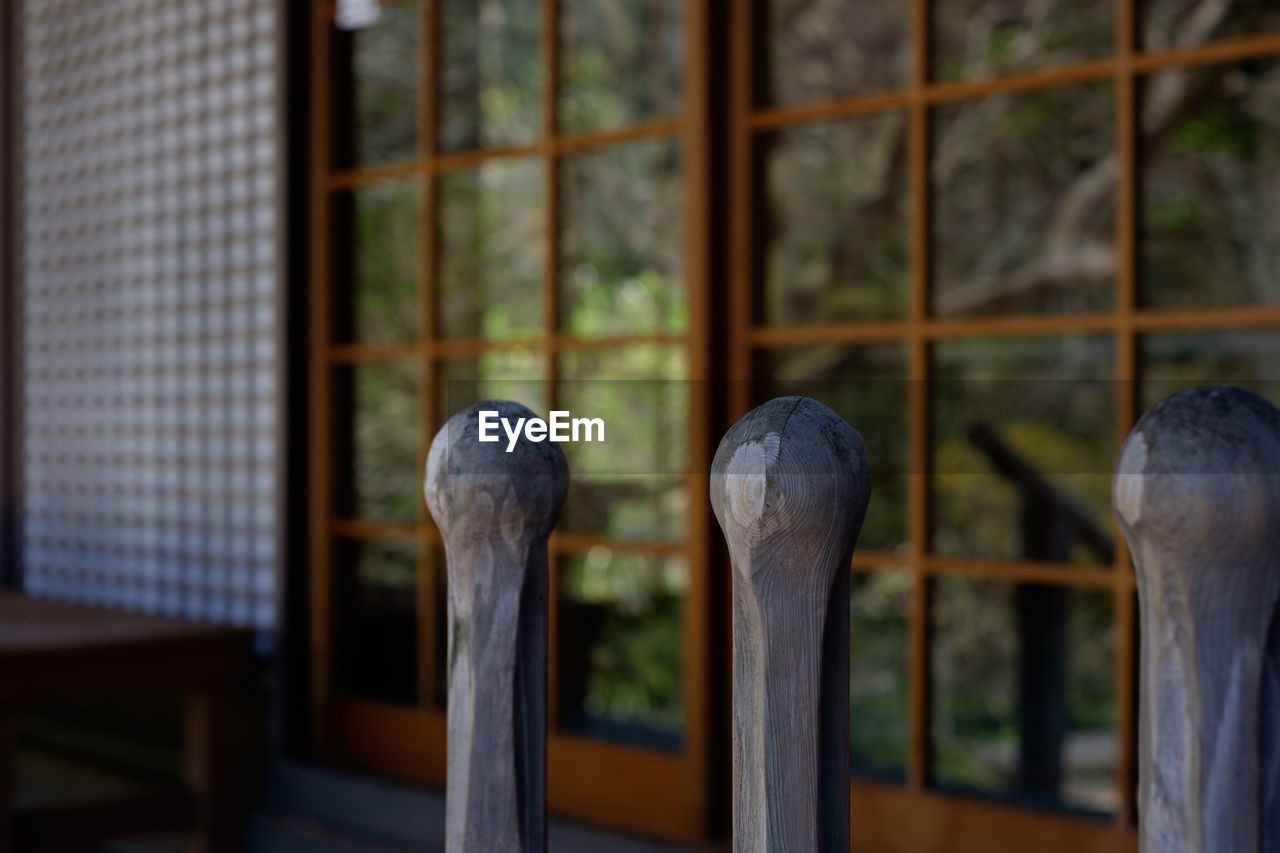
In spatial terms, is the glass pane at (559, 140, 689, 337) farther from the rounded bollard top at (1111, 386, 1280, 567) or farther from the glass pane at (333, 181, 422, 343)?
the rounded bollard top at (1111, 386, 1280, 567)

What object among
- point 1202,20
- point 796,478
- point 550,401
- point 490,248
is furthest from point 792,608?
point 1202,20

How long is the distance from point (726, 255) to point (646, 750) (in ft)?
2.91

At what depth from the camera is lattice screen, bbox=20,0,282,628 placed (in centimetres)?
289

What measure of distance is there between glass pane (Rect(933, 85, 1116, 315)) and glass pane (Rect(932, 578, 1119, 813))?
1084 millimetres

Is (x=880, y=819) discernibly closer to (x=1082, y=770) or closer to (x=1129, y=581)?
(x=1129, y=581)

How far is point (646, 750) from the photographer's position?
2.37 meters

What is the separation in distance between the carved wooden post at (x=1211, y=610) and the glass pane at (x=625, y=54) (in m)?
4.12

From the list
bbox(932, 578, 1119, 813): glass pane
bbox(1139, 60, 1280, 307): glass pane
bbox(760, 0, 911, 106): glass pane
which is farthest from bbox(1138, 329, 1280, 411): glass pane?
bbox(760, 0, 911, 106): glass pane

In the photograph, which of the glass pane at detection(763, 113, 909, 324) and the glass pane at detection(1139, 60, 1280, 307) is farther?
the glass pane at detection(763, 113, 909, 324)

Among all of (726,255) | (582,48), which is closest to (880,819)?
(726,255)

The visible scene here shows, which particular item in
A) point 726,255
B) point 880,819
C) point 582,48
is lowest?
point 880,819

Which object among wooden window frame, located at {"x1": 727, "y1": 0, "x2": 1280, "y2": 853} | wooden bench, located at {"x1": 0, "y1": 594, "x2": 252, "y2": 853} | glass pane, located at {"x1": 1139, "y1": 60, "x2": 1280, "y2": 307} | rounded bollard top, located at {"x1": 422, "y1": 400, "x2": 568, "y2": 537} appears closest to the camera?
rounded bollard top, located at {"x1": 422, "y1": 400, "x2": 568, "y2": 537}

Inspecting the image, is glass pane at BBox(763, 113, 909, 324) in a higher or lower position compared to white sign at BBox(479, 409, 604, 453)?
higher

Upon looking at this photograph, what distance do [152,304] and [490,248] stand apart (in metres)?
0.87
